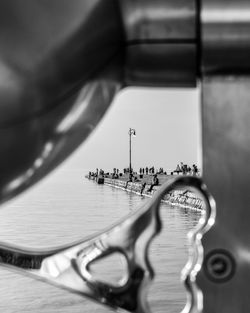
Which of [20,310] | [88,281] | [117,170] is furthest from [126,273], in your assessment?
[117,170]

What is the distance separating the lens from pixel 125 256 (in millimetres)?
473

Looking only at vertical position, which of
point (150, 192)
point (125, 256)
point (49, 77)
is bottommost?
point (125, 256)

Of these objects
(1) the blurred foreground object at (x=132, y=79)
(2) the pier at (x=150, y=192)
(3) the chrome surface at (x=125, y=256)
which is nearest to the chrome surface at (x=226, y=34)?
(1) the blurred foreground object at (x=132, y=79)

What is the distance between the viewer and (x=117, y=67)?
50 cm

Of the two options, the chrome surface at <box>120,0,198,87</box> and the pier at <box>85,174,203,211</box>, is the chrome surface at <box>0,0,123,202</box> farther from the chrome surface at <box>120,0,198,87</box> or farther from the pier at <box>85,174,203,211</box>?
the pier at <box>85,174,203,211</box>

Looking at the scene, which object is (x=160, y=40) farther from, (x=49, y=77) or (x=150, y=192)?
(x=150, y=192)

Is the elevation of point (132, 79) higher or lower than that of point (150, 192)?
lower

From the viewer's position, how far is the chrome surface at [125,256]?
47 cm

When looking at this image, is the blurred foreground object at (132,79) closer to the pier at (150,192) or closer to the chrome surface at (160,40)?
the chrome surface at (160,40)

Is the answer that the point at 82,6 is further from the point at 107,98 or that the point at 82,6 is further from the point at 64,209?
the point at 64,209

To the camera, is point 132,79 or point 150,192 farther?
point 150,192

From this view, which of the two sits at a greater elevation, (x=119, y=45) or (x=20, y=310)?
(x=119, y=45)

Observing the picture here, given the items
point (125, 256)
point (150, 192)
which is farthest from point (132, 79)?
point (150, 192)

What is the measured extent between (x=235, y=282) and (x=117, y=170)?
3840cm
